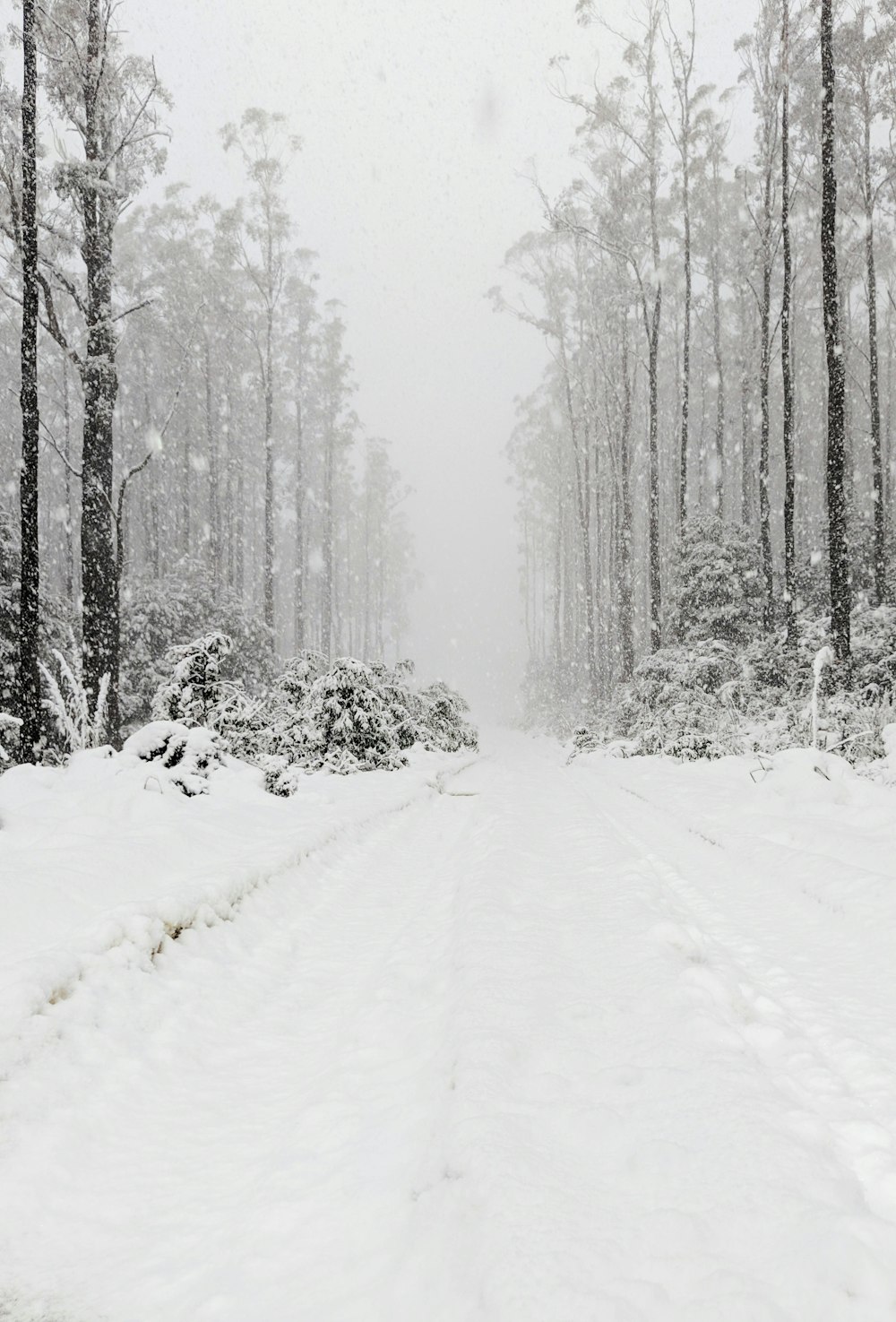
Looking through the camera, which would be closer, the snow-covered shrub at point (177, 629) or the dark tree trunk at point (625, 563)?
the snow-covered shrub at point (177, 629)

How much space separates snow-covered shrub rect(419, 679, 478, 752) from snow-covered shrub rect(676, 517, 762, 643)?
679 cm

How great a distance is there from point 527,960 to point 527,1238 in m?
1.67

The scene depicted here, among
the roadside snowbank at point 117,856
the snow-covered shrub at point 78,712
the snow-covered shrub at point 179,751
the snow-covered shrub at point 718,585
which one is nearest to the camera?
the roadside snowbank at point 117,856

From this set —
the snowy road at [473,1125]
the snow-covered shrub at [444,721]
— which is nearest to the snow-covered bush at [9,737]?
the snowy road at [473,1125]

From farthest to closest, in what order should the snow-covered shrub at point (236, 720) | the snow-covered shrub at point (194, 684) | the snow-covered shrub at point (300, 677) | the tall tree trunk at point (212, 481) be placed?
1. the tall tree trunk at point (212, 481)
2. the snow-covered shrub at point (300, 677)
3. the snow-covered shrub at point (236, 720)
4. the snow-covered shrub at point (194, 684)

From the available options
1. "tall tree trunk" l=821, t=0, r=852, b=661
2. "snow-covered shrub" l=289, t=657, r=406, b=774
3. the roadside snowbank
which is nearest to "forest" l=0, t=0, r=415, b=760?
the roadside snowbank

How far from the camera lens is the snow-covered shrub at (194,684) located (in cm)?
797

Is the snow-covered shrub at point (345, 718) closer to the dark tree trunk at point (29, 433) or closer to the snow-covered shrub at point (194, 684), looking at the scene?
the snow-covered shrub at point (194, 684)

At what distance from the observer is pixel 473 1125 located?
1.71m

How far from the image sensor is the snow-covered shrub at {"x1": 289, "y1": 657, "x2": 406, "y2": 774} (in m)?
11.3

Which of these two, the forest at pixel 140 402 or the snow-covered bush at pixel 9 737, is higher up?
the forest at pixel 140 402

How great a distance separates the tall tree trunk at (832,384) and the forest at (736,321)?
40 mm

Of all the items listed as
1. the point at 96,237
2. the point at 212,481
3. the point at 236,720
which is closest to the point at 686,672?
the point at 236,720

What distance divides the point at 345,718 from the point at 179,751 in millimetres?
4716
